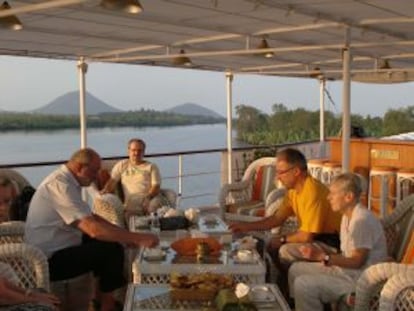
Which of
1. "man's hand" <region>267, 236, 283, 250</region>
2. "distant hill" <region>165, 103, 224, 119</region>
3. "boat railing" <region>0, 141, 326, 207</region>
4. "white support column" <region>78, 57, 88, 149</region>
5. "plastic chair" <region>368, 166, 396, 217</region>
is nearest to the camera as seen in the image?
"man's hand" <region>267, 236, 283, 250</region>

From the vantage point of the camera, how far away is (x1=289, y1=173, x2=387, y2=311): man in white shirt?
10.6 feet

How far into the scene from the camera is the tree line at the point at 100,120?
9602mm

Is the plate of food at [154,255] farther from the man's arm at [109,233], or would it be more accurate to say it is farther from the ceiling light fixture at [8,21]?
the ceiling light fixture at [8,21]

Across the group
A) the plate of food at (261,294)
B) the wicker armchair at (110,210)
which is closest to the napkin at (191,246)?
the plate of food at (261,294)

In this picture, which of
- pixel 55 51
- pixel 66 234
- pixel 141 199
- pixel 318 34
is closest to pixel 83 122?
pixel 55 51

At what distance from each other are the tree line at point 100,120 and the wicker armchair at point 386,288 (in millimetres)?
6784

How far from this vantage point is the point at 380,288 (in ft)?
9.58

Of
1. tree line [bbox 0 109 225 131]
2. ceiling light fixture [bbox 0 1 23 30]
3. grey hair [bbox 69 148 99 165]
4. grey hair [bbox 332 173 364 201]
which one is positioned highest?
ceiling light fixture [bbox 0 1 23 30]

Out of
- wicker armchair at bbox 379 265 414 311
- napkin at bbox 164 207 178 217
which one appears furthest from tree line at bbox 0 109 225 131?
wicker armchair at bbox 379 265 414 311

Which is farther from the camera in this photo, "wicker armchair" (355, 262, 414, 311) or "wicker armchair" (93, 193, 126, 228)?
"wicker armchair" (93, 193, 126, 228)

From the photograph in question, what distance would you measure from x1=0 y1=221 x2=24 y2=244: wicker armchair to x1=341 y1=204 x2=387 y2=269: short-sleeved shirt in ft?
6.80

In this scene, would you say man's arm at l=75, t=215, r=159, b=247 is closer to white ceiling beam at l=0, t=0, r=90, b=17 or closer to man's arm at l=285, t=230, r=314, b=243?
man's arm at l=285, t=230, r=314, b=243

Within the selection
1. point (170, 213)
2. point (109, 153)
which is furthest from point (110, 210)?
point (109, 153)

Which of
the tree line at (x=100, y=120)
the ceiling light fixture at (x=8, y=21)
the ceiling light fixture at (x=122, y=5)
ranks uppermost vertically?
the ceiling light fixture at (x=8, y=21)
